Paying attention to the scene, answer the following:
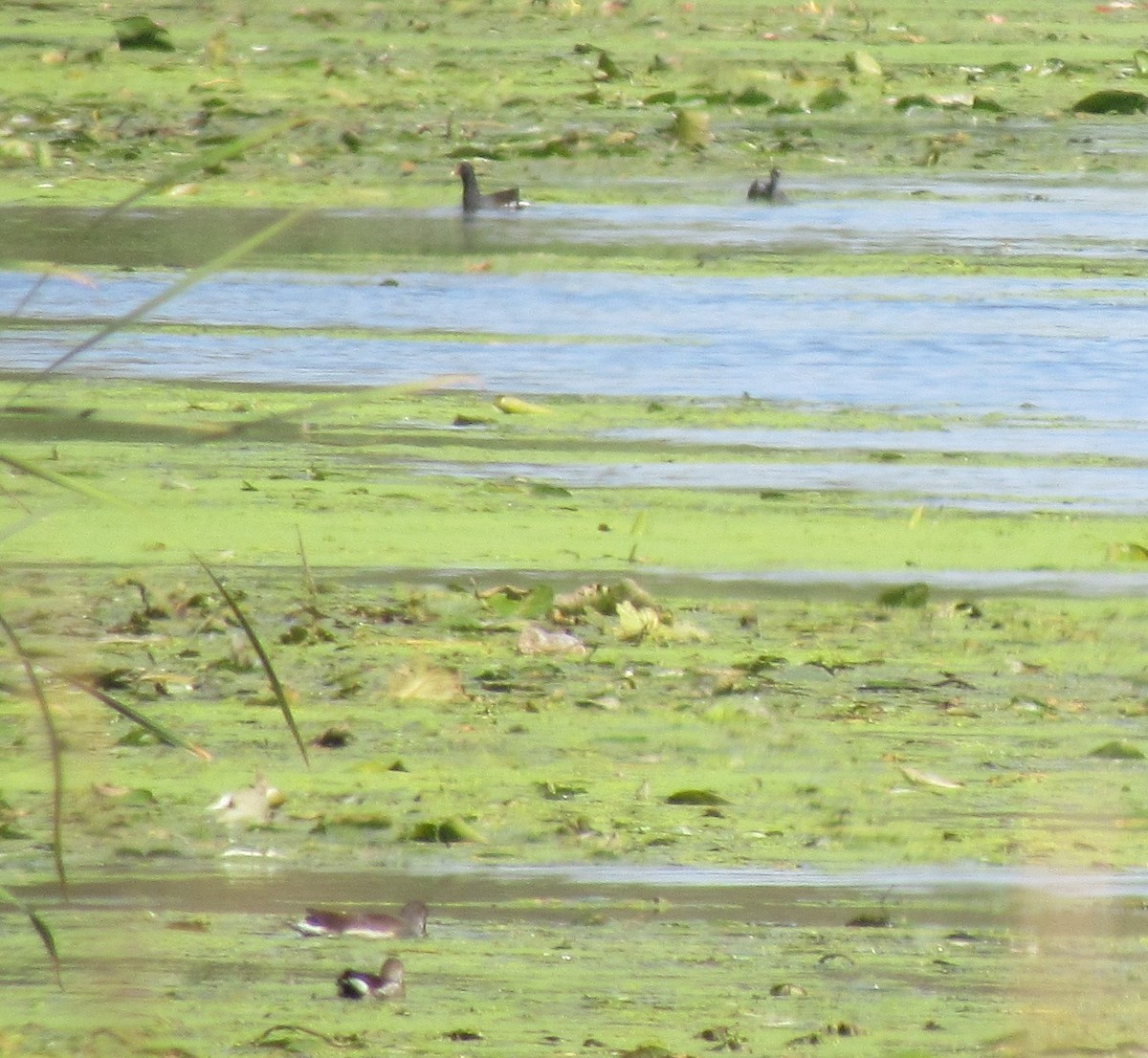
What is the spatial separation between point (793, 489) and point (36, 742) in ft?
7.49

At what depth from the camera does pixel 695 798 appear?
12.8 ft

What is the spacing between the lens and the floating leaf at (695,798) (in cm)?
390

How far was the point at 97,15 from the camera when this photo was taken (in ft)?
41.8

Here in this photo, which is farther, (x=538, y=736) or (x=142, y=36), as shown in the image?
(x=142, y=36)

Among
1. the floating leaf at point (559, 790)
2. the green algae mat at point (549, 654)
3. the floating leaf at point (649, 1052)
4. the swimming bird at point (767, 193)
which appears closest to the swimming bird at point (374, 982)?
the floating leaf at point (649, 1052)

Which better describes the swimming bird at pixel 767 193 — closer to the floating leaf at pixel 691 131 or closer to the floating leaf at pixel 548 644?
the floating leaf at pixel 691 131

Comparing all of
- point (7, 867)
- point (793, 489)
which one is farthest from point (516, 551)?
point (7, 867)

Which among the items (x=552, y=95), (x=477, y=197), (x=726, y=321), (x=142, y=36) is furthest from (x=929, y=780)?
(x=142, y=36)

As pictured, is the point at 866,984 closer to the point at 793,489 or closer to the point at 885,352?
the point at 793,489

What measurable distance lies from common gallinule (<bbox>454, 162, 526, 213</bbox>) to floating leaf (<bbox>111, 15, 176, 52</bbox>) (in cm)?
301

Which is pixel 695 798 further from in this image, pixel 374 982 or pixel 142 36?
pixel 142 36

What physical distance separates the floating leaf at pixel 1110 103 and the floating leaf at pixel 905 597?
21.7 feet

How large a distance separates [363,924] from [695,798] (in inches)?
27.7

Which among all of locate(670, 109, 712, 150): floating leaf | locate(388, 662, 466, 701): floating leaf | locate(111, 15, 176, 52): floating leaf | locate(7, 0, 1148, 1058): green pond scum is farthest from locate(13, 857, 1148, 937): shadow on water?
locate(111, 15, 176, 52): floating leaf
